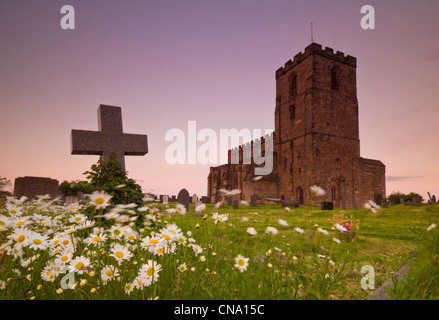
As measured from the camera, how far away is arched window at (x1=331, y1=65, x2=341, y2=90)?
3197 centimetres

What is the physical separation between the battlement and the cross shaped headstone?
2894 cm

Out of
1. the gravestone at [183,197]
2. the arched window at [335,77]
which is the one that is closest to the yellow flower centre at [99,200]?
the gravestone at [183,197]

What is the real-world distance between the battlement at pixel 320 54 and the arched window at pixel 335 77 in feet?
3.46

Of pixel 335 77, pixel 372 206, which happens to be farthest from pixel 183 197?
pixel 335 77

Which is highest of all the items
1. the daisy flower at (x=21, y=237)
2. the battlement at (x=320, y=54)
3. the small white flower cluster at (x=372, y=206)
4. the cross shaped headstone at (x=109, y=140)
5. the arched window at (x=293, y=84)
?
the battlement at (x=320, y=54)

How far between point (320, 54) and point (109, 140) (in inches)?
1195

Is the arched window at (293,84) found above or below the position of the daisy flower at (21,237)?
above

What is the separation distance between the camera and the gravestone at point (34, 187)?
1697cm

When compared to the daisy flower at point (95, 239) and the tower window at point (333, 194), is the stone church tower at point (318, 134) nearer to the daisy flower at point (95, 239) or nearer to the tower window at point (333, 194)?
the tower window at point (333, 194)
